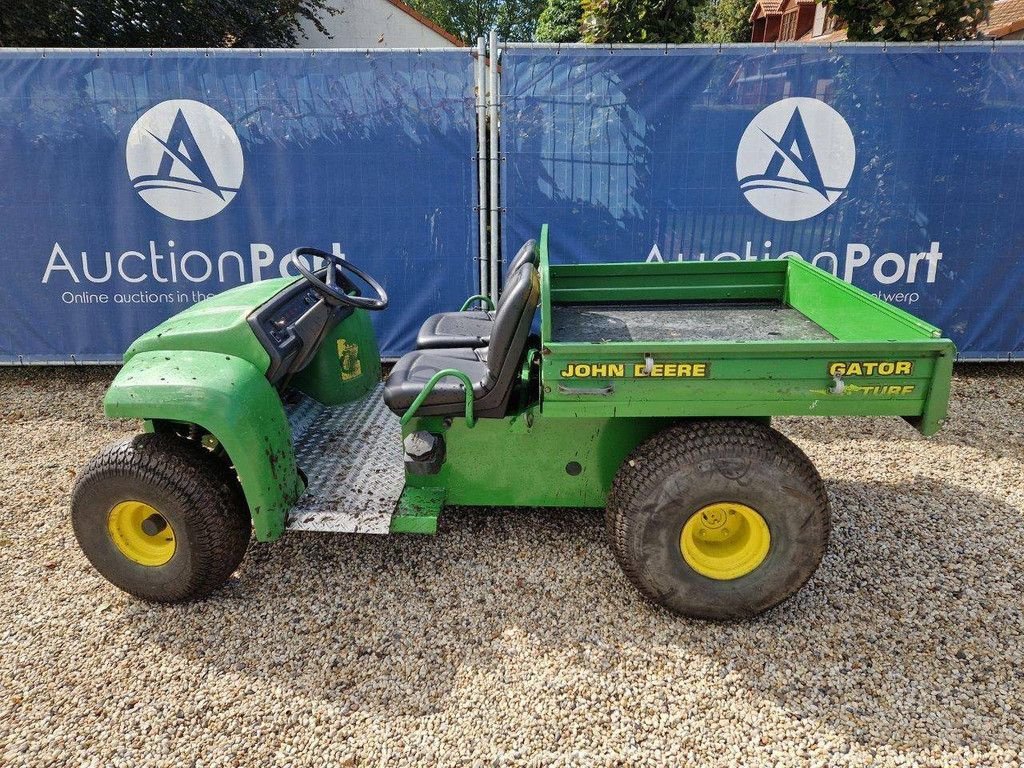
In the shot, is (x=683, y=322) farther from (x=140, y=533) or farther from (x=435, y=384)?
(x=140, y=533)

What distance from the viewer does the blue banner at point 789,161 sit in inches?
193

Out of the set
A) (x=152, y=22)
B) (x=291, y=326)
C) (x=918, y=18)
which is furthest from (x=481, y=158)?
(x=152, y=22)

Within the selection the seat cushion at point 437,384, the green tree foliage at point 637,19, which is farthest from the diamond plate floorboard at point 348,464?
the green tree foliage at point 637,19

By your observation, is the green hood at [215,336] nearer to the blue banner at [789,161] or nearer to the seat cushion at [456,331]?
the seat cushion at [456,331]

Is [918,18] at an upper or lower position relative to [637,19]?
lower

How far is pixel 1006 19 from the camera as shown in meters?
13.4

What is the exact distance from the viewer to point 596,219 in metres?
5.17

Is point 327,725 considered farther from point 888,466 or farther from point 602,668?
point 888,466

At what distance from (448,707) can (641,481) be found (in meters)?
1.05

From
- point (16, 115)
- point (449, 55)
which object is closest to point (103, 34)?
point (16, 115)

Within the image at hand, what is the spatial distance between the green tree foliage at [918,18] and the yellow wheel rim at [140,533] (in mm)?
6225

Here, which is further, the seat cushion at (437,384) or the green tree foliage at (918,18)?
the green tree foliage at (918,18)

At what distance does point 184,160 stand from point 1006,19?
15.9 meters

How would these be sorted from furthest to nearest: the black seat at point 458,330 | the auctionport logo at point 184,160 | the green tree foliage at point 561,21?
the green tree foliage at point 561,21 → the auctionport logo at point 184,160 → the black seat at point 458,330
